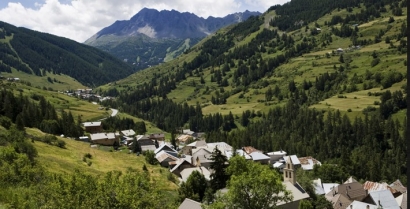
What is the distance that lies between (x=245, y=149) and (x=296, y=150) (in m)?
28.2

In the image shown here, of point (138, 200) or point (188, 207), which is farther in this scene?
point (188, 207)

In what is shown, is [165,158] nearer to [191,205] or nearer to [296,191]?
[296,191]

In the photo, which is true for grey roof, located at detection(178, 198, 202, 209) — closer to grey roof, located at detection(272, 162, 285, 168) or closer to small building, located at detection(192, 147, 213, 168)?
small building, located at detection(192, 147, 213, 168)

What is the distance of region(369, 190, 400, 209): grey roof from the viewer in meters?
75.0

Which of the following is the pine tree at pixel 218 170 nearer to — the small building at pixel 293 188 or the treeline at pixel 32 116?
the small building at pixel 293 188

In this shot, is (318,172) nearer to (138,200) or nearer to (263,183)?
(263,183)

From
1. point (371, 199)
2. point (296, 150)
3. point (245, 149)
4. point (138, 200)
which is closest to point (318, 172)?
point (371, 199)

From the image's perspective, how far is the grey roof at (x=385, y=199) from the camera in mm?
74988

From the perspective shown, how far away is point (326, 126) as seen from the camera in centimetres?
17950

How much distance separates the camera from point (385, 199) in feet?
252

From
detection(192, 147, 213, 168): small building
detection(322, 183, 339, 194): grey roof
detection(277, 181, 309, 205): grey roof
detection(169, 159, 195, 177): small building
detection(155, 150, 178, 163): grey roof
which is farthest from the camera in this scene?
detection(155, 150, 178, 163): grey roof

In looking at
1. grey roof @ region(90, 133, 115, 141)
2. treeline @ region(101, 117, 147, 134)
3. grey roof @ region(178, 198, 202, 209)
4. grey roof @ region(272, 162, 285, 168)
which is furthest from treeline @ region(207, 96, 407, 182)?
grey roof @ region(178, 198, 202, 209)

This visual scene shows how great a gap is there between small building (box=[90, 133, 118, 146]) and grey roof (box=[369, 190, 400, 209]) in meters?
97.5

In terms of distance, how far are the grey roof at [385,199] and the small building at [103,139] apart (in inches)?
3838
